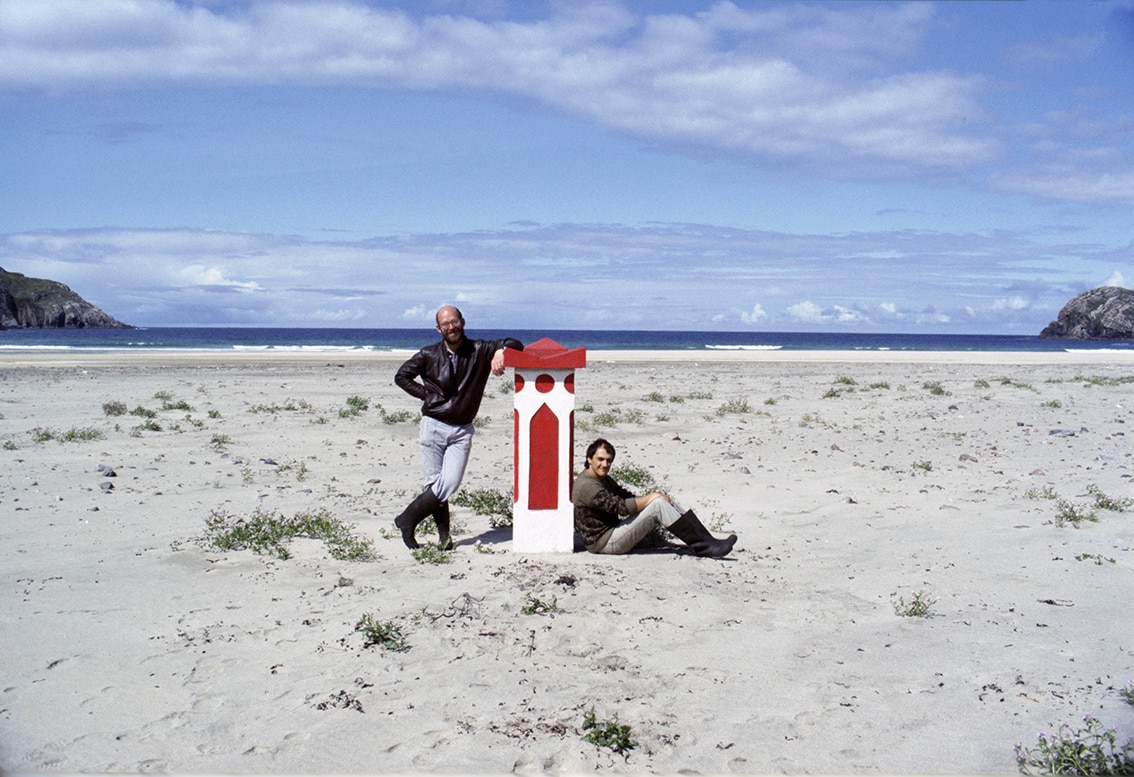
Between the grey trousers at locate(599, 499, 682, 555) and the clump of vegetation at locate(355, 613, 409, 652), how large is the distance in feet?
7.09

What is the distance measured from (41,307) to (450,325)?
134 metres

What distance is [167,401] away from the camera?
1808 cm

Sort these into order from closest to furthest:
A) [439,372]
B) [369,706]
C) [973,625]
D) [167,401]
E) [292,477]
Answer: [369,706], [973,625], [439,372], [292,477], [167,401]

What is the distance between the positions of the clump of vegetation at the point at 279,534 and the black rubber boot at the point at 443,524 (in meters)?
0.56

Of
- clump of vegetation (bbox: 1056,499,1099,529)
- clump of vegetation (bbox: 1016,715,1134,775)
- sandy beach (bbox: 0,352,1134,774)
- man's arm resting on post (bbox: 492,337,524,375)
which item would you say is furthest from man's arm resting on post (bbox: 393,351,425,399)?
clump of vegetation (bbox: 1056,499,1099,529)

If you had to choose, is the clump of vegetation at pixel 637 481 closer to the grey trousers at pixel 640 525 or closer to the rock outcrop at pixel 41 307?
the grey trousers at pixel 640 525

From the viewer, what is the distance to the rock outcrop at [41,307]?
118188mm

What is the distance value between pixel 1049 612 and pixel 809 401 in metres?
13.5

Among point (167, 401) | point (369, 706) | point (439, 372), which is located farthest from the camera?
point (167, 401)

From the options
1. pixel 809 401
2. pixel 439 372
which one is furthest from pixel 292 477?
pixel 809 401

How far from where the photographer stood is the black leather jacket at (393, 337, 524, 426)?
7082 mm

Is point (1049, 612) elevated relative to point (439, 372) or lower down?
lower down

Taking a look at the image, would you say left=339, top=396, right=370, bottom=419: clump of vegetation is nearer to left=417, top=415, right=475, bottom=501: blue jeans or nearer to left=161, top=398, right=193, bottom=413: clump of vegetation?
left=161, top=398, right=193, bottom=413: clump of vegetation

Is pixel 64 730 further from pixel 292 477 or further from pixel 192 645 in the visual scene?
pixel 292 477
